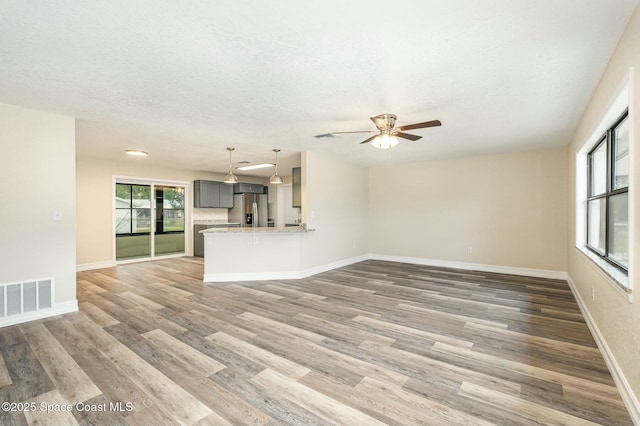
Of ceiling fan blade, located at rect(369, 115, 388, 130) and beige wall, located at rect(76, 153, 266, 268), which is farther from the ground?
ceiling fan blade, located at rect(369, 115, 388, 130)

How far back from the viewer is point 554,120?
382 cm

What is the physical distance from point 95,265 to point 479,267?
8384 mm

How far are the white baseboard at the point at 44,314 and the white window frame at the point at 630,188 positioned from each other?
5538 millimetres

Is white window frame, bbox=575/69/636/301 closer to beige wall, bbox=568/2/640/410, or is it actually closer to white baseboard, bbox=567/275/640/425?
beige wall, bbox=568/2/640/410

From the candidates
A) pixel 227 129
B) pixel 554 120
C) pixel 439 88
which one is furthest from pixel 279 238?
pixel 554 120

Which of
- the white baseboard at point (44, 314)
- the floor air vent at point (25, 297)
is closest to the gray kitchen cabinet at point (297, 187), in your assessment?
the white baseboard at point (44, 314)

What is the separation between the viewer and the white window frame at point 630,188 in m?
1.85

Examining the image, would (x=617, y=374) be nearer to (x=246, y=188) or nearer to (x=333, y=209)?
(x=333, y=209)

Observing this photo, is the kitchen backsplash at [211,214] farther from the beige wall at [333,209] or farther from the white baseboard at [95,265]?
the beige wall at [333,209]

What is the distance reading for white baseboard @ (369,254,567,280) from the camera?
552cm

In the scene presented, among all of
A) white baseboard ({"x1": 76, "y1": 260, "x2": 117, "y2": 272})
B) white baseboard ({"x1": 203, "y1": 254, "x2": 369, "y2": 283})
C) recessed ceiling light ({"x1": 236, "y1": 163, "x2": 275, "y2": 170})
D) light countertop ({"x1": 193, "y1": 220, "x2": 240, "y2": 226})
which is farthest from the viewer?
light countertop ({"x1": 193, "y1": 220, "x2": 240, "y2": 226})

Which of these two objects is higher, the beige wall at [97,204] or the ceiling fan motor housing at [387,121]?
the ceiling fan motor housing at [387,121]

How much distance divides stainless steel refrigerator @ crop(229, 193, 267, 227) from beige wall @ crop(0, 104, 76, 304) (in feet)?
17.2

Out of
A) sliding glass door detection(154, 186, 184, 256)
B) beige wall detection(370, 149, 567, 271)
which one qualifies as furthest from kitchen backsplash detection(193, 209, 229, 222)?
beige wall detection(370, 149, 567, 271)
